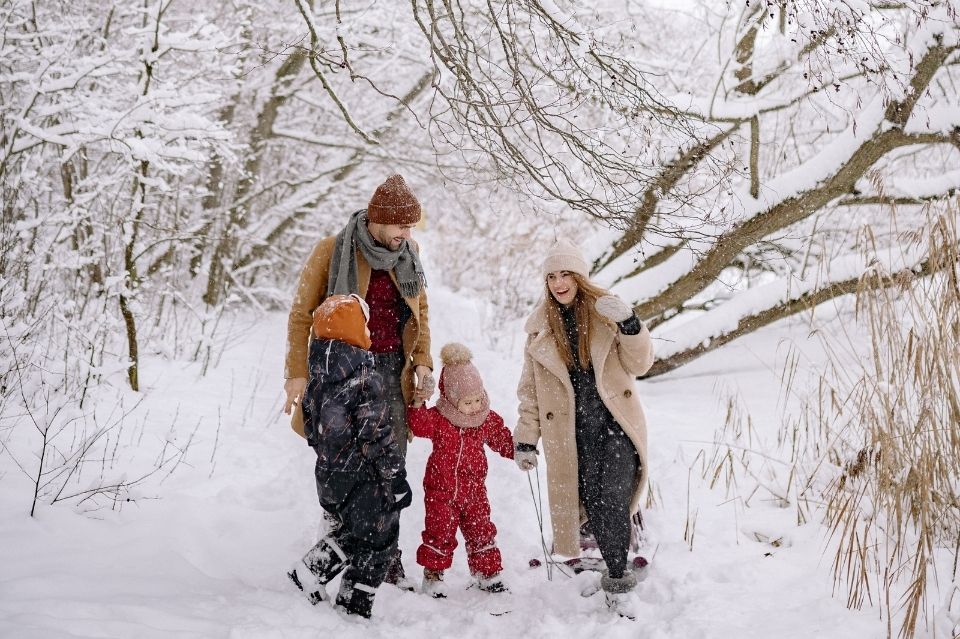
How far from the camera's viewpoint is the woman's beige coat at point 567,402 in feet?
9.75

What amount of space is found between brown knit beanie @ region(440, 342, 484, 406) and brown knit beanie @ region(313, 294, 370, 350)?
45 cm

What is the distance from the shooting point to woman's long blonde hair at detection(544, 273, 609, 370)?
304 centimetres

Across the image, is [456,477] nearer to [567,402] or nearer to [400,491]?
[400,491]

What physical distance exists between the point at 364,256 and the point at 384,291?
20cm

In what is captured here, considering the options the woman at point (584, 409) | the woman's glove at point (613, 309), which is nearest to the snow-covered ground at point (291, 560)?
the woman at point (584, 409)

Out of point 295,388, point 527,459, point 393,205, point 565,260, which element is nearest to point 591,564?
point 527,459

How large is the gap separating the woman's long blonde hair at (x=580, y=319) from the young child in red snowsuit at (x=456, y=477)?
42 cm

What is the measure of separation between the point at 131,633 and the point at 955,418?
3.11 m

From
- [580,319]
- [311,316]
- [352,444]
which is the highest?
[580,319]

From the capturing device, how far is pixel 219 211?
8406 mm

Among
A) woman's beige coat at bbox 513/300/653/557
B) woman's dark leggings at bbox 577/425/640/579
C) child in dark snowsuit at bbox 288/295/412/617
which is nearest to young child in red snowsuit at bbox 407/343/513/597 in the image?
woman's beige coat at bbox 513/300/653/557

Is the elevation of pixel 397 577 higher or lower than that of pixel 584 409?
lower

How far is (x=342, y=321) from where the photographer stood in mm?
2742

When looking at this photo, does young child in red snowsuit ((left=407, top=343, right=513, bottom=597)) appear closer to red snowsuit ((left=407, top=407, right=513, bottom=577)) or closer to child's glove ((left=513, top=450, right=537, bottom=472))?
red snowsuit ((left=407, top=407, right=513, bottom=577))
